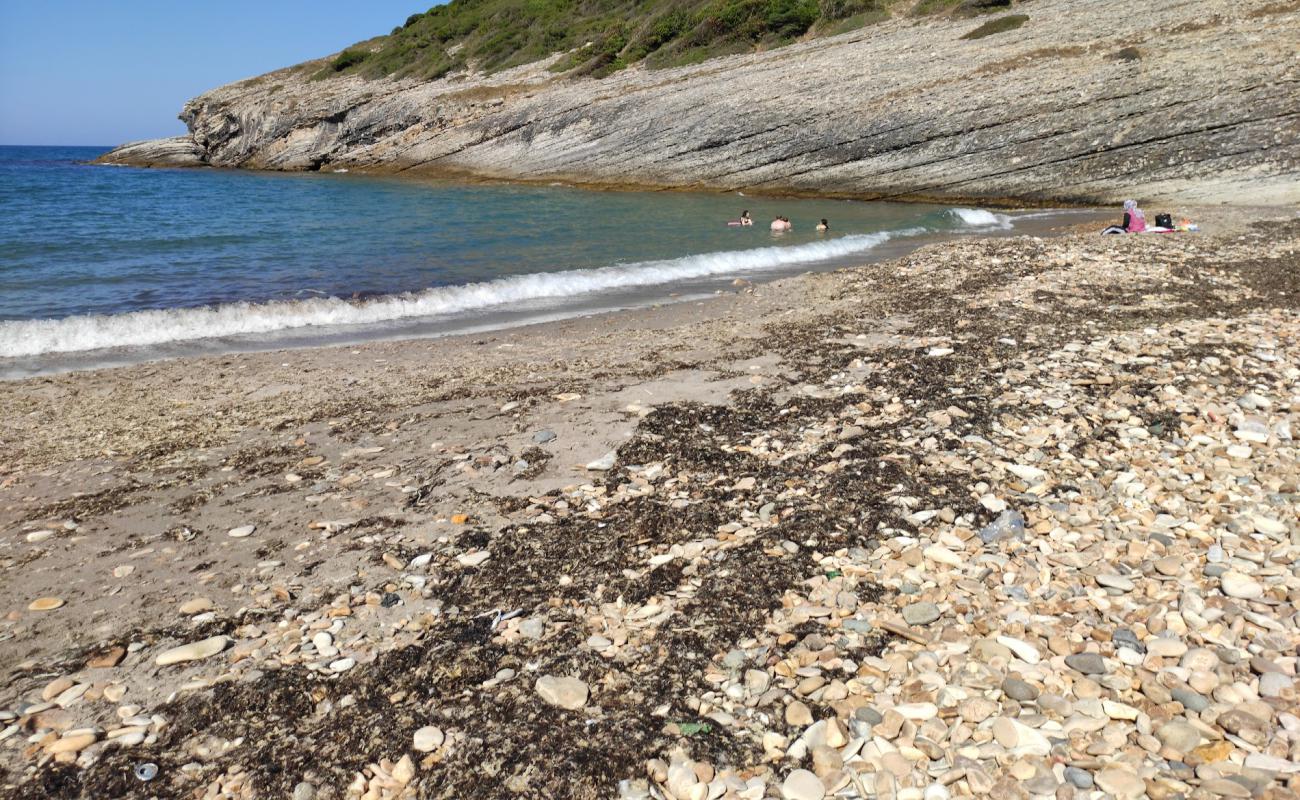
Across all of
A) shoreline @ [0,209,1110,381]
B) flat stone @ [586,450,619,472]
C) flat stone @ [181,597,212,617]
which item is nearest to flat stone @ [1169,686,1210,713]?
flat stone @ [586,450,619,472]

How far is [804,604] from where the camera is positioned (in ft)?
16.0

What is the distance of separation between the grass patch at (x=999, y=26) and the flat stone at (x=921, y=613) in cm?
4337

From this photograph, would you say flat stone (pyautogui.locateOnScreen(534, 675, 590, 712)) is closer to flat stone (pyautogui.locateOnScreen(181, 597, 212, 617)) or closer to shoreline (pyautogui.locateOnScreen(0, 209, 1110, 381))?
flat stone (pyautogui.locateOnScreen(181, 597, 212, 617))

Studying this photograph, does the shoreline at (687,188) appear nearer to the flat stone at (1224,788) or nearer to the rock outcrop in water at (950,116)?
the rock outcrop in water at (950,116)

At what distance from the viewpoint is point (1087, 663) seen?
407cm

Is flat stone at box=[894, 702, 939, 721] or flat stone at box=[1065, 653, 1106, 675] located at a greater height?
flat stone at box=[894, 702, 939, 721]

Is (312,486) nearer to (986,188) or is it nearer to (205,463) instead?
(205,463)

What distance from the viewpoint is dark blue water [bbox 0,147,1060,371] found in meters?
15.2

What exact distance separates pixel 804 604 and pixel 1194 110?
115 feet

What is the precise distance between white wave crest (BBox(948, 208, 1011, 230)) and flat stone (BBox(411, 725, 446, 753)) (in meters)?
27.4

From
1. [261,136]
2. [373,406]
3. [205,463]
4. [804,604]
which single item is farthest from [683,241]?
[261,136]

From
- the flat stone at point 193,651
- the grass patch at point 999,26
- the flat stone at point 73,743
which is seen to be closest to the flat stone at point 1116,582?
the flat stone at point 193,651

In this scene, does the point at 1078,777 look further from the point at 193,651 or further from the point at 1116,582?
the point at 193,651

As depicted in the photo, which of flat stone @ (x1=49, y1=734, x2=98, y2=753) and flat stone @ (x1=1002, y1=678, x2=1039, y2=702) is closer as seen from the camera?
flat stone @ (x1=1002, y1=678, x2=1039, y2=702)
